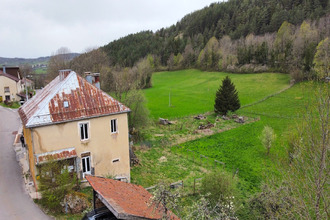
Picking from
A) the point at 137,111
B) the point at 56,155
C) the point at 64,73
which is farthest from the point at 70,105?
the point at 137,111

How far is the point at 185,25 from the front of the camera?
7042 inches

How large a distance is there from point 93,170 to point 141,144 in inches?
505

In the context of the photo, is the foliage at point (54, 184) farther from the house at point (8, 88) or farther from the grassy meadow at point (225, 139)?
the house at point (8, 88)

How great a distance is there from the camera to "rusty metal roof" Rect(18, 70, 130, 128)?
56.4 feet

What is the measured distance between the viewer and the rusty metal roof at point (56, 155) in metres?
16.8

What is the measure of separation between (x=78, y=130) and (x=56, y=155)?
7.70 ft

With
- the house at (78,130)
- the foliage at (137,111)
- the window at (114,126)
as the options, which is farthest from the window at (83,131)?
the foliage at (137,111)

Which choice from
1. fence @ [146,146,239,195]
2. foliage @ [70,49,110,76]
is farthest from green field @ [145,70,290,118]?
fence @ [146,146,239,195]

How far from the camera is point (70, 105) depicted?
18359mm

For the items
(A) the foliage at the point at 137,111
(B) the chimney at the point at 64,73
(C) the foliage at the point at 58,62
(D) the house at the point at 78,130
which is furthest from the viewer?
(C) the foliage at the point at 58,62

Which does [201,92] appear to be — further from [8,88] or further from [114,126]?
[114,126]

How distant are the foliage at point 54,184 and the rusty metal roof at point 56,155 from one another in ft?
1.38

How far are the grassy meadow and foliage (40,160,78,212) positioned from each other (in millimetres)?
7106

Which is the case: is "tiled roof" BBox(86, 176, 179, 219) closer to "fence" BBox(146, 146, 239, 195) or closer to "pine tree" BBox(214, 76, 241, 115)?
"fence" BBox(146, 146, 239, 195)
